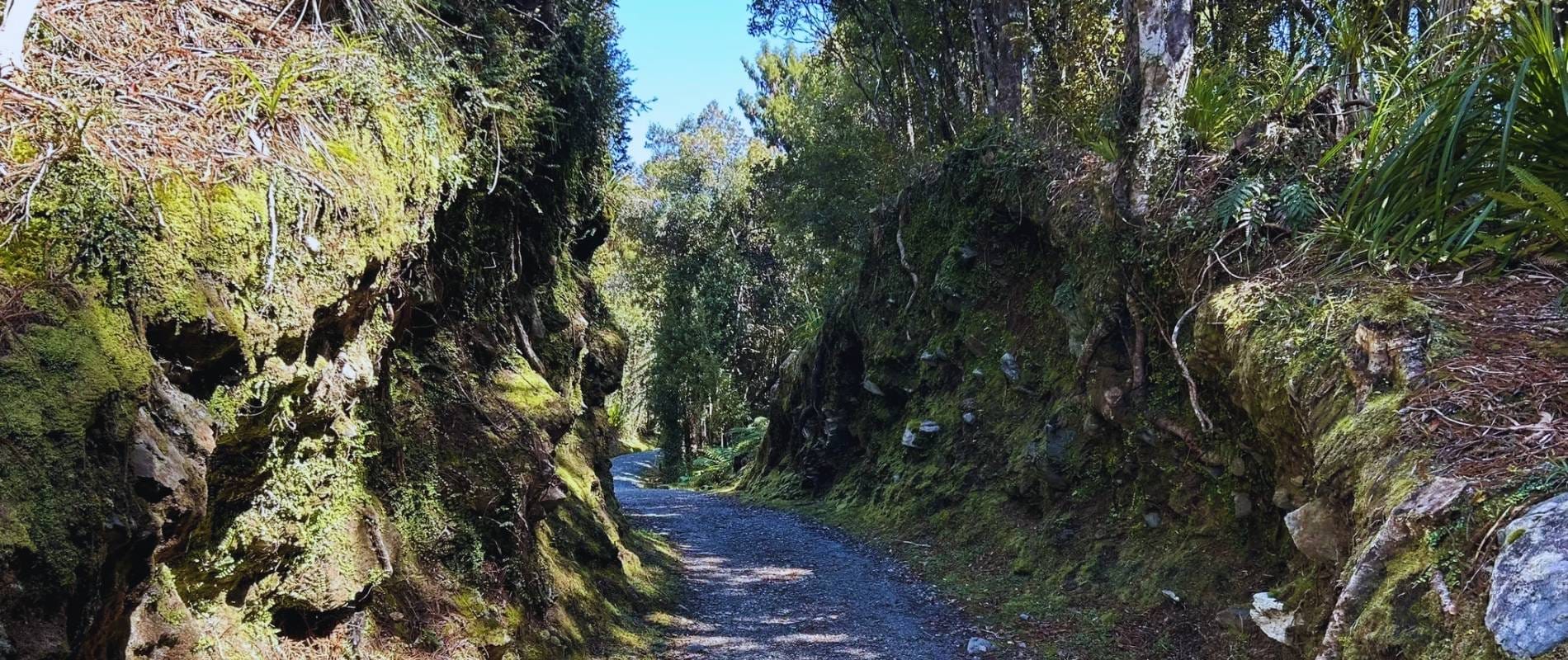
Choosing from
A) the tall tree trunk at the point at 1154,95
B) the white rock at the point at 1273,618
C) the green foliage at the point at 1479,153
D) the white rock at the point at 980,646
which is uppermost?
the tall tree trunk at the point at 1154,95

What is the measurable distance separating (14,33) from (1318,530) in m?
6.80

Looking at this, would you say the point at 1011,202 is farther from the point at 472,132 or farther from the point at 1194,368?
the point at 472,132

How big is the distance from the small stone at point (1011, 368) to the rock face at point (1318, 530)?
682 centimetres

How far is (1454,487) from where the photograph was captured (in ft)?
10.8

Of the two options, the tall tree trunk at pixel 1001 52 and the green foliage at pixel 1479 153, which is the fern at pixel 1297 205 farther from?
the tall tree trunk at pixel 1001 52

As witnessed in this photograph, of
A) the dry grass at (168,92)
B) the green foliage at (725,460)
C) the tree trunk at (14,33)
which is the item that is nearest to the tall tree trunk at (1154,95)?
the dry grass at (168,92)

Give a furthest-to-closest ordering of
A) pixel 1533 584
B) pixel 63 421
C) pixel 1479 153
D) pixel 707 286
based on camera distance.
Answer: pixel 707 286 → pixel 1479 153 → pixel 1533 584 → pixel 63 421

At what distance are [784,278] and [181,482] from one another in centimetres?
2935

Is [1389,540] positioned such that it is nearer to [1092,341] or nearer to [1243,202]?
[1243,202]

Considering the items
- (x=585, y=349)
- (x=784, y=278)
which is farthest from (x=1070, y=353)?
(x=784, y=278)

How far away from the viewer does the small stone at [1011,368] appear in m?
11.7

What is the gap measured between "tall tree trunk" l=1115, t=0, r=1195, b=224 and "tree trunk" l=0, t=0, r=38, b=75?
316 inches

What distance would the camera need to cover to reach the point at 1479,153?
13.5 feet

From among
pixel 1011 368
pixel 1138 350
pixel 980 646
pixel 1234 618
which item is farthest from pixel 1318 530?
pixel 1011 368
